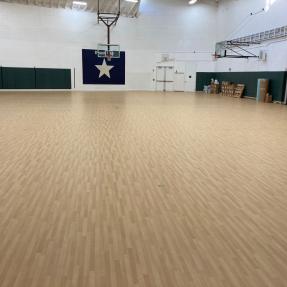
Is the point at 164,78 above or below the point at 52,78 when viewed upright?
above

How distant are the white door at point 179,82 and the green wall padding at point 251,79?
3.98ft

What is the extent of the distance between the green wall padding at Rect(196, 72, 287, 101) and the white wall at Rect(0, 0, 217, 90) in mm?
1035

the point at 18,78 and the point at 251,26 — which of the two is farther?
the point at 18,78

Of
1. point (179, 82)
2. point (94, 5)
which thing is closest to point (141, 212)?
point (94, 5)

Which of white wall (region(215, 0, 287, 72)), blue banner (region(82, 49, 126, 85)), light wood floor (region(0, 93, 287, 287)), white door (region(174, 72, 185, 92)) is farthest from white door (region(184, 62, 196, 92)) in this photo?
light wood floor (region(0, 93, 287, 287))

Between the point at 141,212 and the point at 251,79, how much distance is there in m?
18.6

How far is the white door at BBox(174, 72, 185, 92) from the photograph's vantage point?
26812 millimetres

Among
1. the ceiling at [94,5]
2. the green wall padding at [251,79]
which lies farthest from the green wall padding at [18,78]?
the green wall padding at [251,79]

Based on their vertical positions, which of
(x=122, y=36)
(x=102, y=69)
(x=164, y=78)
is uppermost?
(x=122, y=36)

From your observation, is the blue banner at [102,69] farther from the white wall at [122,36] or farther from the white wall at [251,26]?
the white wall at [251,26]

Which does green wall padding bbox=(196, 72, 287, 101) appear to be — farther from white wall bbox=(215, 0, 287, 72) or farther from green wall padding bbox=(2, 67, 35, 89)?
green wall padding bbox=(2, 67, 35, 89)

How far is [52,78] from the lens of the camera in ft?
79.2

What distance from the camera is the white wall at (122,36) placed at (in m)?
22.6

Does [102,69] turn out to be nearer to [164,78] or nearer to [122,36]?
[122,36]
